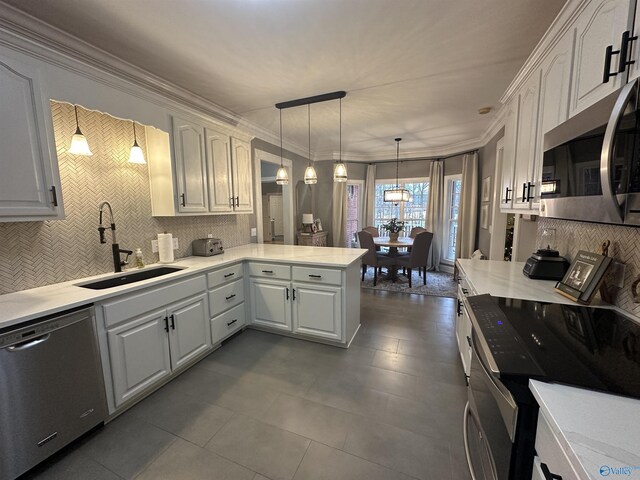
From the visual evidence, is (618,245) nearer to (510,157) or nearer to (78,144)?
(510,157)

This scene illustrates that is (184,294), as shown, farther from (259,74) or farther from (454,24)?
(454,24)

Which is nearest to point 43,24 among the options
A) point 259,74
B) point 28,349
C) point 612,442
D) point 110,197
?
point 110,197

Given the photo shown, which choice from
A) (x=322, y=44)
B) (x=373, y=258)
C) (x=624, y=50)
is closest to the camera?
(x=624, y=50)

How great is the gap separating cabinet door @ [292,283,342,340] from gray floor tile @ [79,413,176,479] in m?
1.36

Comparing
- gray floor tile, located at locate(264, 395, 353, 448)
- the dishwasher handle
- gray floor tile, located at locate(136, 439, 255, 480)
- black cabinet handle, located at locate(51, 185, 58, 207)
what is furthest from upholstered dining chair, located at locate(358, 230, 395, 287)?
the dishwasher handle

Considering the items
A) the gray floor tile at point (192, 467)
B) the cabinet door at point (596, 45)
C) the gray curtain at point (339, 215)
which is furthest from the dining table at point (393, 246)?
the gray floor tile at point (192, 467)

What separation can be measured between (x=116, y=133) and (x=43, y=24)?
0.75 m

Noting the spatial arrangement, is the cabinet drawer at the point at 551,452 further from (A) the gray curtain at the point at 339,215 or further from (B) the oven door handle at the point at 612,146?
(A) the gray curtain at the point at 339,215

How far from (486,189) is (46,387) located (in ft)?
18.0

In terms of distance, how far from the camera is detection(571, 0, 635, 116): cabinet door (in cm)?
101

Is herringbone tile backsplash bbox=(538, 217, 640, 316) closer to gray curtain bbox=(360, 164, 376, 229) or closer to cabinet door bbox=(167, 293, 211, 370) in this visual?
cabinet door bbox=(167, 293, 211, 370)

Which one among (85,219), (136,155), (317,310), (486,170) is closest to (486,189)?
(486,170)

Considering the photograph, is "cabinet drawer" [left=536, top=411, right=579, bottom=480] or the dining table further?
the dining table

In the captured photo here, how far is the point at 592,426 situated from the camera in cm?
64
